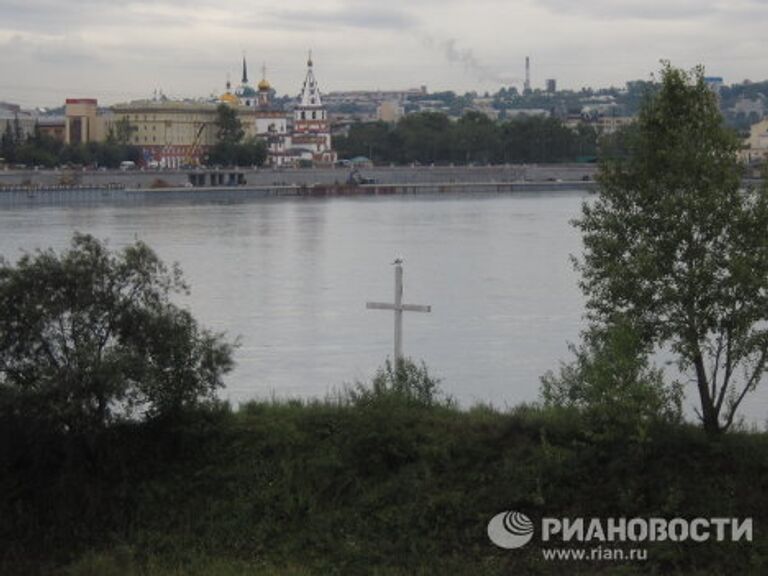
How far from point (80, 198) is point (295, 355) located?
31.3 metres

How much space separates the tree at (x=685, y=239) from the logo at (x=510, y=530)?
2.71 feet

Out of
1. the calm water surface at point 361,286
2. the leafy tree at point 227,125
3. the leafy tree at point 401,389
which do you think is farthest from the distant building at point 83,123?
the leafy tree at point 401,389

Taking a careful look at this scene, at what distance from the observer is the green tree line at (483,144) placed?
190 feet

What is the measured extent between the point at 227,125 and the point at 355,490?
49.7 meters

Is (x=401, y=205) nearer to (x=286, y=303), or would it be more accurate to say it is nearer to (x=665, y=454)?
(x=286, y=303)

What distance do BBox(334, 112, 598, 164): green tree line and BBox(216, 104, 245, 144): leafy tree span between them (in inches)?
247

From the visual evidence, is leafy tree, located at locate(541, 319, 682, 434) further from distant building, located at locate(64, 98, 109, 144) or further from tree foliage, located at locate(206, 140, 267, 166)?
distant building, located at locate(64, 98, 109, 144)

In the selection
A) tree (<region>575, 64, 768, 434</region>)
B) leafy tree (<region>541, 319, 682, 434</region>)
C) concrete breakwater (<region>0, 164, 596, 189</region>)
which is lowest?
concrete breakwater (<region>0, 164, 596, 189</region>)

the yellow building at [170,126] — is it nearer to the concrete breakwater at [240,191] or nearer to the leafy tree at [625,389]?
the concrete breakwater at [240,191]

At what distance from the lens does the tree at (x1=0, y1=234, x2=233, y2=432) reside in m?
5.67

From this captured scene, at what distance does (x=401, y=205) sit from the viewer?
39.8 m

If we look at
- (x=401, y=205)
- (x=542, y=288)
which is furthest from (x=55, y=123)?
(x=542, y=288)

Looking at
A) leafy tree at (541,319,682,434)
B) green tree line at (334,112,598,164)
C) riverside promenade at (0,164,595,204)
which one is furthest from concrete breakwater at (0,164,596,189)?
leafy tree at (541,319,682,434)

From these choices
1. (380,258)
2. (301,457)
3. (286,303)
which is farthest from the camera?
(380,258)
